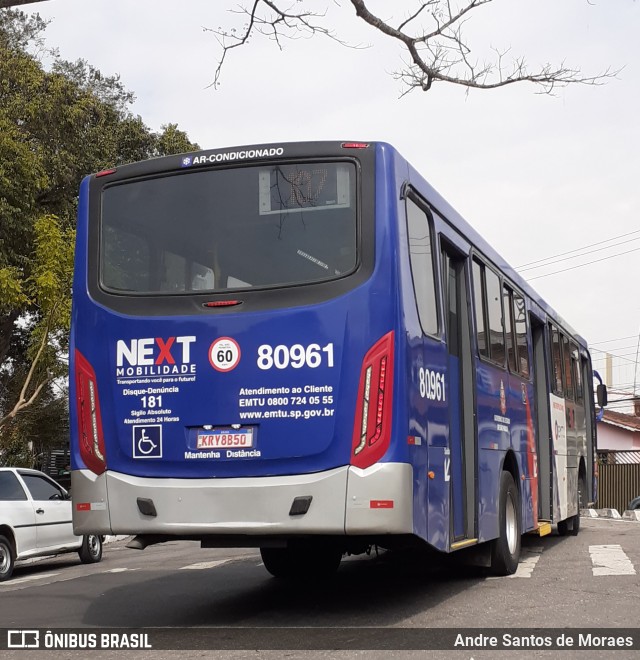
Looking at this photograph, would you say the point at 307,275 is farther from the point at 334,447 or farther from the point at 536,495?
the point at 536,495

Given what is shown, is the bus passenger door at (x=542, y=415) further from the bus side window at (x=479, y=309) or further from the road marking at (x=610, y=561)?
the bus side window at (x=479, y=309)

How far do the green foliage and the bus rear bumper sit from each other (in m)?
12.3

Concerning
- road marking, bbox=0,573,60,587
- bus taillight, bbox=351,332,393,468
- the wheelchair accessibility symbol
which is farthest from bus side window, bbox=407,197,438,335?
road marking, bbox=0,573,60,587

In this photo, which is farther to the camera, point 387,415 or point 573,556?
point 573,556

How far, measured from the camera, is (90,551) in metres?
16.8

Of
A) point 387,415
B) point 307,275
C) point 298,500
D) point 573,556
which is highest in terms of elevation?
point 307,275

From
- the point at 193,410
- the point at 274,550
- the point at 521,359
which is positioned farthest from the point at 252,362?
the point at 521,359

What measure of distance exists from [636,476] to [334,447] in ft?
104

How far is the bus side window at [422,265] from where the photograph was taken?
8086 mm

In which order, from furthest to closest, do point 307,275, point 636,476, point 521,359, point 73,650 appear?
point 636,476
point 521,359
point 307,275
point 73,650

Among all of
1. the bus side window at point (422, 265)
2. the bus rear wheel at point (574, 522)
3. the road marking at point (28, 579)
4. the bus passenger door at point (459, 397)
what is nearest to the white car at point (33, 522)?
the road marking at point (28, 579)

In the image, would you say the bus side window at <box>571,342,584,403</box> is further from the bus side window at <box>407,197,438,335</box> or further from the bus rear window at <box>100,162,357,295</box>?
the bus rear window at <box>100,162,357,295</box>

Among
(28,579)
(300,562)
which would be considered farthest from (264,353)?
(28,579)

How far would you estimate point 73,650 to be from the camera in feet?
23.8
